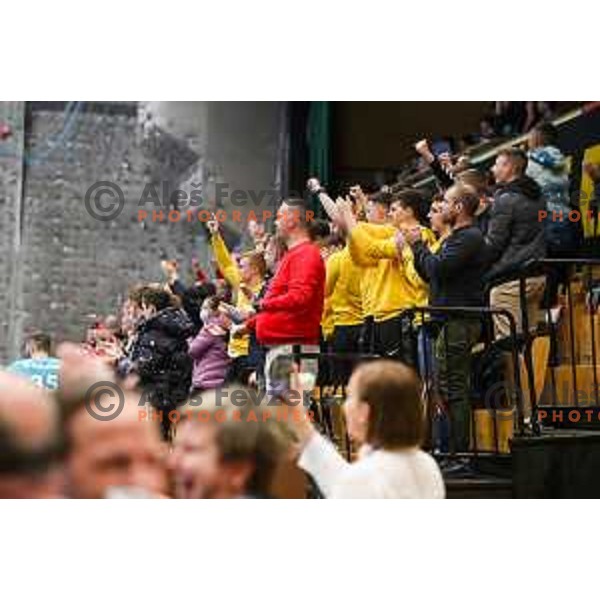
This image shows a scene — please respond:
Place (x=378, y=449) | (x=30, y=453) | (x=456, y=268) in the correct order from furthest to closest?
(x=456, y=268) < (x=378, y=449) < (x=30, y=453)

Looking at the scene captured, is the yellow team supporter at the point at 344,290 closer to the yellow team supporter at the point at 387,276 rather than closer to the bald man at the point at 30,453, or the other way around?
the yellow team supporter at the point at 387,276

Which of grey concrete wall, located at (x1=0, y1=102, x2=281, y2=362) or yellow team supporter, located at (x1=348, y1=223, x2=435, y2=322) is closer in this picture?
grey concrete wall, located at (x1=0, y1=102, x2=281, y2=362)

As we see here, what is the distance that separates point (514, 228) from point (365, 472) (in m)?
1.12

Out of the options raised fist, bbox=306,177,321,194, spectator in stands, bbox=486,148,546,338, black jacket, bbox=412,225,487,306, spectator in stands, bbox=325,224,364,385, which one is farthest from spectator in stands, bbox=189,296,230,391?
spectator in stands, bbox=486,148,546,338

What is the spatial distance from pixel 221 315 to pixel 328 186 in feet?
1.66

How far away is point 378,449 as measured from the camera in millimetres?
3461

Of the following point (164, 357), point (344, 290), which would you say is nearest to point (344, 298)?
point (344, 290)

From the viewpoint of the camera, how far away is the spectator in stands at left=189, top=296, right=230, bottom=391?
149 inches

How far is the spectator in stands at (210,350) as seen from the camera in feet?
12.4

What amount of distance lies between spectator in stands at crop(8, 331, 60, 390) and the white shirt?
0.71m

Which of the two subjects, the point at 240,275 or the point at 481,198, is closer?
the point at 240,275

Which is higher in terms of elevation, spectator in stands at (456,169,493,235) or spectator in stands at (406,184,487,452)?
spectator in stands at (456,169,493,235)

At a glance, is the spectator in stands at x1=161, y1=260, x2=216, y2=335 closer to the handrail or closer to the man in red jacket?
the man in red jacket

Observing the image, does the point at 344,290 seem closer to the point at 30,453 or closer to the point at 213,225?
the point at 213,225
